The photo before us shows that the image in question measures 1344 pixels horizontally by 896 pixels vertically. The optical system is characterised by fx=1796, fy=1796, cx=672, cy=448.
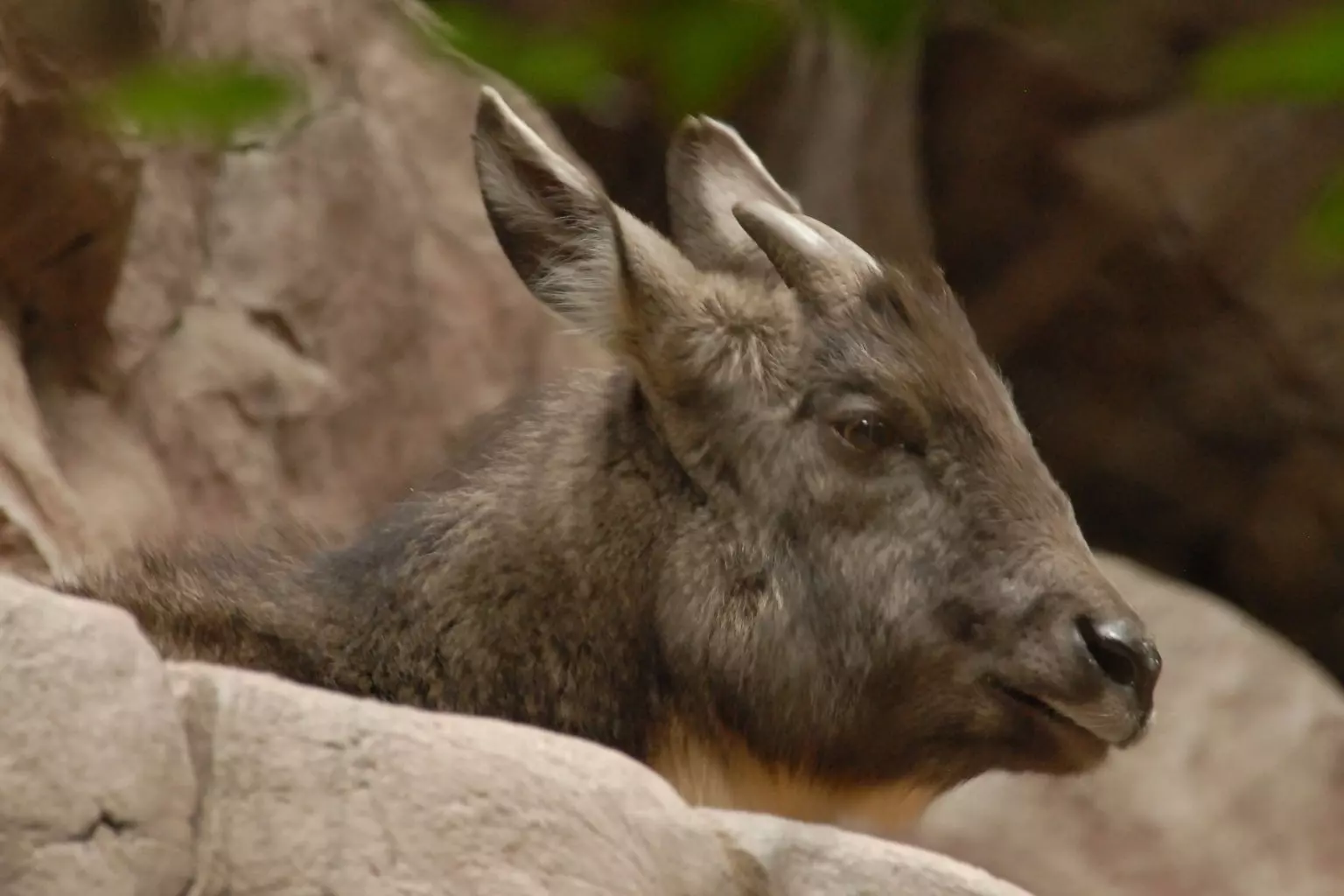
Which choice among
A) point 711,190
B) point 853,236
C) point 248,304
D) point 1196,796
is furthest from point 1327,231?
point 853,236

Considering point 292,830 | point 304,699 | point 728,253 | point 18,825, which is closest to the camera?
point 18,825

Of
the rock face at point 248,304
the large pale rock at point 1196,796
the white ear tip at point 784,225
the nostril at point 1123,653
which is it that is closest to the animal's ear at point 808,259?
the white ear tip at point 784,225

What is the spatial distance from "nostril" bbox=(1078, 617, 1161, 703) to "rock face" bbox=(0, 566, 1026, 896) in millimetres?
797

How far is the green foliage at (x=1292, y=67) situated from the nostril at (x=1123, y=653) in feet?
8.53

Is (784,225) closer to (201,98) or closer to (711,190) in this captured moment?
(711,190)

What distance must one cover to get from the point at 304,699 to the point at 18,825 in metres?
0.43

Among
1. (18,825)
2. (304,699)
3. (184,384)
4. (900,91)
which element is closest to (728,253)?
(184,384)

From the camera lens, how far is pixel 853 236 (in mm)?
7066

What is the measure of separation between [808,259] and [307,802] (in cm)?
181

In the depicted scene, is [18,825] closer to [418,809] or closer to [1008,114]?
[418,809]

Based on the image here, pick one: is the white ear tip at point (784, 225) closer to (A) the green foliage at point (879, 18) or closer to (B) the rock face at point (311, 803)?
(B) the rock face at point (311, 803)

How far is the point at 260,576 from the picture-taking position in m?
3.40

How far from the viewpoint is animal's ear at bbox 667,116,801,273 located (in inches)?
163

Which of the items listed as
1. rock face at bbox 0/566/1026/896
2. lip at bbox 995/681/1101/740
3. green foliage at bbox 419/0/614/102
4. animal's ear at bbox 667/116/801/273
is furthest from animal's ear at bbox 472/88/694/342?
green foliage at bbox 419/0/614/102
